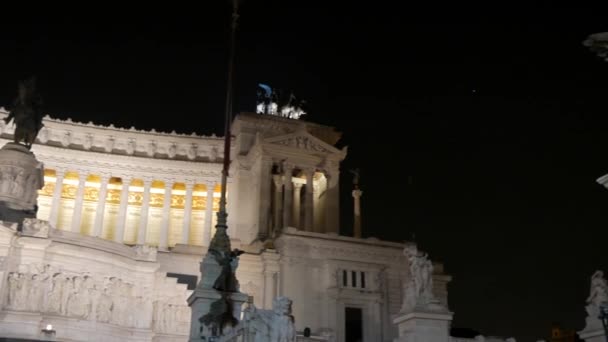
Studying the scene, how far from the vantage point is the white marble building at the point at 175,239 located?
31656 millimetres

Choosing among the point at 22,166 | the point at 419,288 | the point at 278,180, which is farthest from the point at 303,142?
the point at 419,288

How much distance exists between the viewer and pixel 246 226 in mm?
56344

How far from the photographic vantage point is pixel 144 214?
59.2 meters

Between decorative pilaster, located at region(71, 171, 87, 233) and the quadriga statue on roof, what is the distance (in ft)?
66.7

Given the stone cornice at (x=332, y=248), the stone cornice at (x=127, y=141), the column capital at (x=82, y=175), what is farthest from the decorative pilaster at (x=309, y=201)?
the column capital at (x=82, y=175)

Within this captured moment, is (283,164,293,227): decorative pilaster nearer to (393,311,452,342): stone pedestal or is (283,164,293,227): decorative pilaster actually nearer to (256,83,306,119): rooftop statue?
(256,83,306,119): rooftop statue

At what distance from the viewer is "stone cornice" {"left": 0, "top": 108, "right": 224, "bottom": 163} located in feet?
198

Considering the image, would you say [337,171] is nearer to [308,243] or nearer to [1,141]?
[308,243]

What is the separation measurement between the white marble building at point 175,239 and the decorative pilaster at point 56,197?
11 centimetres

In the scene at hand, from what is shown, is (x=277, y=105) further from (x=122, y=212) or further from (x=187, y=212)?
(x=122, y=212)

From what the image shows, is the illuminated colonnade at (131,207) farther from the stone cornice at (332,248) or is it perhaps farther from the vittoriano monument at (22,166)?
the vittoriano monument at (22,166)

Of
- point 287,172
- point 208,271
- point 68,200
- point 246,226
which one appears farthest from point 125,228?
point 208,271

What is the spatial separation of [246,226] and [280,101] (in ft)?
52.2

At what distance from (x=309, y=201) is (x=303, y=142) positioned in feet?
15.9
